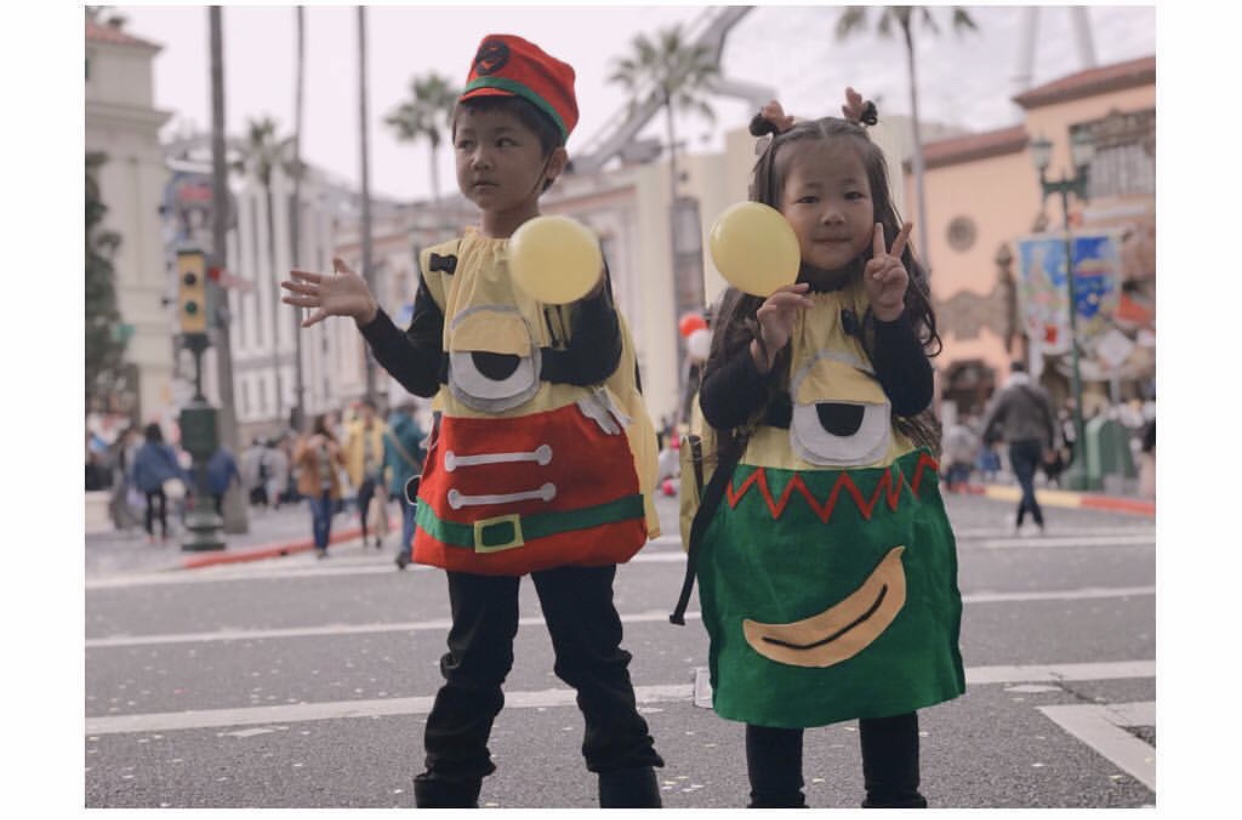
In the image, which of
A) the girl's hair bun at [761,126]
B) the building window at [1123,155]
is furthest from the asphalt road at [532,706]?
the building window at [1123,155]

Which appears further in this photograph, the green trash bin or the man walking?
the green trash bin

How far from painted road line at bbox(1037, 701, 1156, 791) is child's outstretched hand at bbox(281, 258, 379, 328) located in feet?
8.24

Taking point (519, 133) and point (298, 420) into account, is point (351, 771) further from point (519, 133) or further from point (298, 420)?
point (298, 420)

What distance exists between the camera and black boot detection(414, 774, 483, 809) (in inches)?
139

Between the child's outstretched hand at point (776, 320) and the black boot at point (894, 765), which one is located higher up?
the child's outstretched hand at point (776, 320)

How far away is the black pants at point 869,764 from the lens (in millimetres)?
3301

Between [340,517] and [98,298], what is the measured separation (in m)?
9.76

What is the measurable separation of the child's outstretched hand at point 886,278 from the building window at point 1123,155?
35332 mm

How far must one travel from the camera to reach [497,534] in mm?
3486

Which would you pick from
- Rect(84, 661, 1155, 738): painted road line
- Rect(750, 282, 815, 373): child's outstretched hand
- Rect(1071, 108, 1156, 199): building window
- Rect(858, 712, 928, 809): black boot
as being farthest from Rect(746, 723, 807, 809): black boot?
Rect(1071, 108, 1156, 199): building window

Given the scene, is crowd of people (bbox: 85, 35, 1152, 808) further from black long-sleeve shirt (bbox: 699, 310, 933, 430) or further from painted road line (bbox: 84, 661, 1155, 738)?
painted road line (bbox: 84, 661, 1155, 738)

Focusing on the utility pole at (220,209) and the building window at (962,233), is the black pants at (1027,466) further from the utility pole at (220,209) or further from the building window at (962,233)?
the building window at (962,233)

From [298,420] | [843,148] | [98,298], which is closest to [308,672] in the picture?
[843,148]

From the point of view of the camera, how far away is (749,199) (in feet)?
11.5
